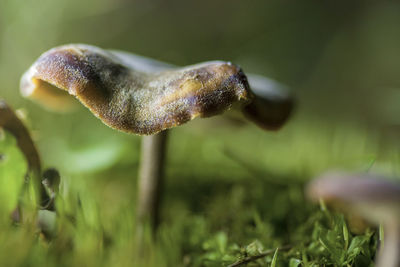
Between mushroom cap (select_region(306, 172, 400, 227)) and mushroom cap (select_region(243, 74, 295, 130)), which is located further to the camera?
mushroom cap (select_region(243, 74, 295, 130))

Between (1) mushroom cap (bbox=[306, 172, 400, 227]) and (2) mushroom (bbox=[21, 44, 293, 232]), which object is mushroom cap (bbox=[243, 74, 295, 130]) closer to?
(2) mushroom (bbox=[21, 44, 293, 232])

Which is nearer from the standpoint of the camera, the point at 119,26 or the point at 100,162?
the point at 100,162

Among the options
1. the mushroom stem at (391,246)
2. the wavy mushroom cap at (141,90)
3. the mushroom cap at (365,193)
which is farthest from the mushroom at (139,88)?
the mushroom stem at (391,246)

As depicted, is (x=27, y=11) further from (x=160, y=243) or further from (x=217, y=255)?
(x=217, y=255)

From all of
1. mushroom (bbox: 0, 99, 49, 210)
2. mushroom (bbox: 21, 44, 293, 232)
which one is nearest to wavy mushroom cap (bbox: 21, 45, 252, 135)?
mushroom (bbox: 21, 44, 293, 232)

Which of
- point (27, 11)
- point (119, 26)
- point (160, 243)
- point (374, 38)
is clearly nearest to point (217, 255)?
point (160, 243)

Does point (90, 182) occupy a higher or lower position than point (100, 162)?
lower

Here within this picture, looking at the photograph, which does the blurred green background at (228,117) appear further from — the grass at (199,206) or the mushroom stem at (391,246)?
the mushroom stem at (391,246)
